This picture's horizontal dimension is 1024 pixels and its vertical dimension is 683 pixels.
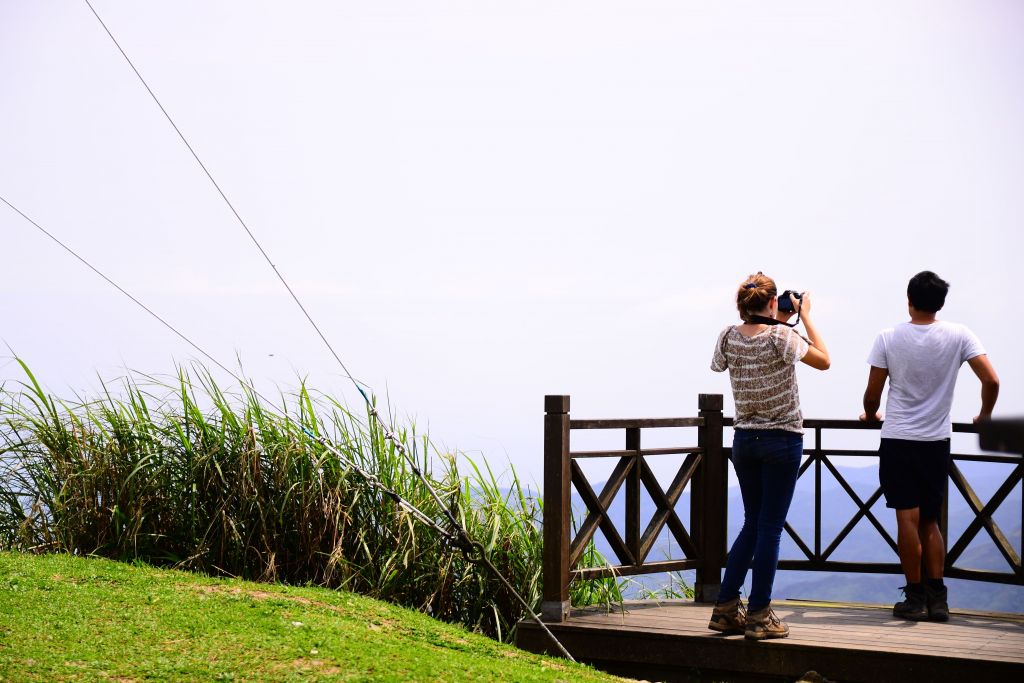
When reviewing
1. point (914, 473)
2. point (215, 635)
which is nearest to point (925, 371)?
point (914, 473)

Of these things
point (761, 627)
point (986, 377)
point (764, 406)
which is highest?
point (986, 377)

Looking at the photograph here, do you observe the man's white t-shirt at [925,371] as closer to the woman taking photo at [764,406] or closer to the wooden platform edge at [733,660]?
the woman taking photo at [764,406]

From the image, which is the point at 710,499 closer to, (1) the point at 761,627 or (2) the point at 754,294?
(1) the point at 761,627

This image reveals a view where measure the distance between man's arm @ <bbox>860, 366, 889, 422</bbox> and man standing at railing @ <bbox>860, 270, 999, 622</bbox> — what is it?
1cm

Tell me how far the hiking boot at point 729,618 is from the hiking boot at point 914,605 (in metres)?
1.62

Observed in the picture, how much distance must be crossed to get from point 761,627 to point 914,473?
1.53m

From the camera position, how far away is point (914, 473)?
22.0ft

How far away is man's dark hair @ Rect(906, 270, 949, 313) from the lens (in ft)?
21.8

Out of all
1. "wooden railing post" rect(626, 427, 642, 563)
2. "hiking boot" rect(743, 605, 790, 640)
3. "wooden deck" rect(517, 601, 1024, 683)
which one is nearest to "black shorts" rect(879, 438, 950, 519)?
"wooden deck" rect(517, 601, 1024, 683)

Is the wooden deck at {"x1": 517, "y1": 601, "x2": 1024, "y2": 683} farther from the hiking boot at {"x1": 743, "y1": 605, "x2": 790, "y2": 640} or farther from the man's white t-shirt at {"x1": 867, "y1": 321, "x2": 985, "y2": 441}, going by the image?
the man's white t-shirt at {"x1": 867, "y1": 321, "x2": 985, "y2": 441}

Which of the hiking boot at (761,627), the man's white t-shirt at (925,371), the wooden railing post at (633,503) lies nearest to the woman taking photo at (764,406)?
the hiking boot at (761,627)

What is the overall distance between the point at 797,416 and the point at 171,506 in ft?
16.0

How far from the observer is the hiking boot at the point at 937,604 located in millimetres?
7105

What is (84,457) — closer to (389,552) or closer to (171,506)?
(171,506)
